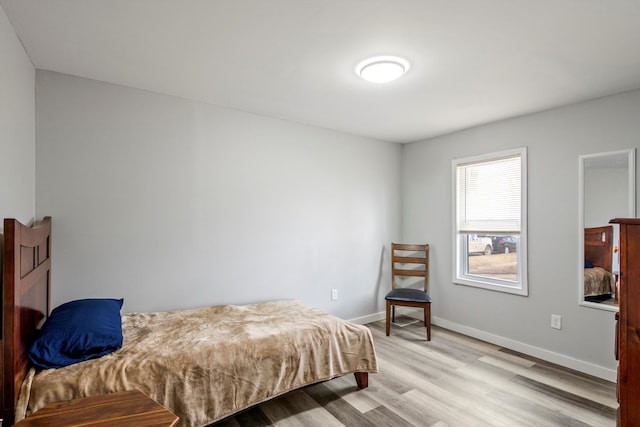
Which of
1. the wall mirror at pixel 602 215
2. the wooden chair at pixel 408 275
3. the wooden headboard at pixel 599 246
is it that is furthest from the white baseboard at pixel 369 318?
the wooden headboard at pixel 599 246

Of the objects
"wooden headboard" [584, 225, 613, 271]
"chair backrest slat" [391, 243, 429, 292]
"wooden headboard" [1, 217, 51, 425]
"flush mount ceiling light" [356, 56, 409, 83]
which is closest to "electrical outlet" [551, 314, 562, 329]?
"wooden headboard" [584, 225, 613, 271]

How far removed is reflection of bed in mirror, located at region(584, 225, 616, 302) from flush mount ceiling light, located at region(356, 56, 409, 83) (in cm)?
230

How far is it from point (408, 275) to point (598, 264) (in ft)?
6.29

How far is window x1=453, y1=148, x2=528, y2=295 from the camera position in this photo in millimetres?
3438

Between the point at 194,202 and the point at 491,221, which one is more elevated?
the point at 194,202

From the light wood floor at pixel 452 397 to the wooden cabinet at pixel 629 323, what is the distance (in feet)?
3.66

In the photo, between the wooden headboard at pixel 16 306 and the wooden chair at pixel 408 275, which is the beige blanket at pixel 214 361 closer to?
the wooden headboard at pixel 16 306

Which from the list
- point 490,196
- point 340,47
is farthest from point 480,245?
point 340,47

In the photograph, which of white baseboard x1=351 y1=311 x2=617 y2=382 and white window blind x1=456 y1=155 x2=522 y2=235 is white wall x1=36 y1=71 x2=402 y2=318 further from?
white window blind x1=456 y1=155 x2=522 y2=235

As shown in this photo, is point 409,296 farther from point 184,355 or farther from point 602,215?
point 184,355

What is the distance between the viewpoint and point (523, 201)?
3361 millimetres

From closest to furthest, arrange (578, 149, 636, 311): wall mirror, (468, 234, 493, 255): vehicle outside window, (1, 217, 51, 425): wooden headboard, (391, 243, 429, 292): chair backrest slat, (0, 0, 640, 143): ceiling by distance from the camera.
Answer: (1, 217, 51, 425): wooden headboard < (0, 0, 640, 143): ceiling < (578, 149, 636, 311): wall mirror < (468, 234, 493, 255): vehicle outside window < (391, 243, 429, 292): chair backrest slat

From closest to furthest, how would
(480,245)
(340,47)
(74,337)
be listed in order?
(74,337) < (340,47) < (480,245)

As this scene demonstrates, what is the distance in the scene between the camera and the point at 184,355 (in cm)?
193
